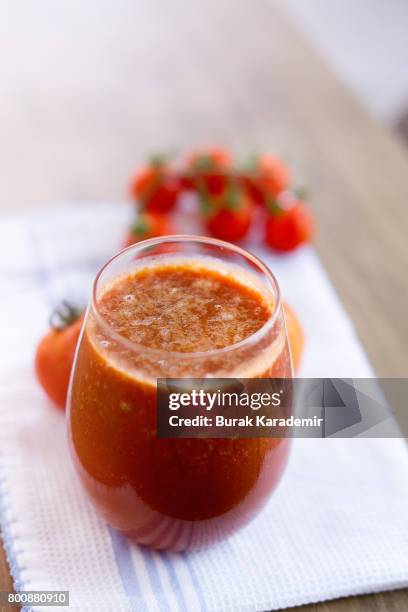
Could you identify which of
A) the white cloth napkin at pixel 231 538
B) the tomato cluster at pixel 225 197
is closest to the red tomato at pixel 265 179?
the tomato cluster at pixel 225 197

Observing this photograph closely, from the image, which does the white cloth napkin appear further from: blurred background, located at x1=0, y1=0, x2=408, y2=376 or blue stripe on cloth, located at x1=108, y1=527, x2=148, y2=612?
blurred background, located at x1=0, y1=0, x2=408, y2=376

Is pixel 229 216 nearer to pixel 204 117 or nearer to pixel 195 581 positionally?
pixel 204 117

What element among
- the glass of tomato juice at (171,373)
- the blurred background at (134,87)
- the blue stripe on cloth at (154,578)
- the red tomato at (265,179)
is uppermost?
the glass of tomato juice at (171,373)

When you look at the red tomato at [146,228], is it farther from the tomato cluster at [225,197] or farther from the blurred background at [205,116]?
the blurred background at [205,116]

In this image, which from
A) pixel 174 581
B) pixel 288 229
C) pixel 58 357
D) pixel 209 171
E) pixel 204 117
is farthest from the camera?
pixel 204 117

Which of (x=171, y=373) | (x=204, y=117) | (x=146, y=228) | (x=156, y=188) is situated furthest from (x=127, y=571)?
(x=204, y=117)

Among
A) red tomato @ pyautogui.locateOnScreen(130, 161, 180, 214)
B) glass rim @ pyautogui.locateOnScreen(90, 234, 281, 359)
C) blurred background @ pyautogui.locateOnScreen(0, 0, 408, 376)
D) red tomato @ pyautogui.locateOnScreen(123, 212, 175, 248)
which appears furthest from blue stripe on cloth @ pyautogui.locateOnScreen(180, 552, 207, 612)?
red tomato @ pyautogui.locateOnScreen(130, 161, 180, 214)
